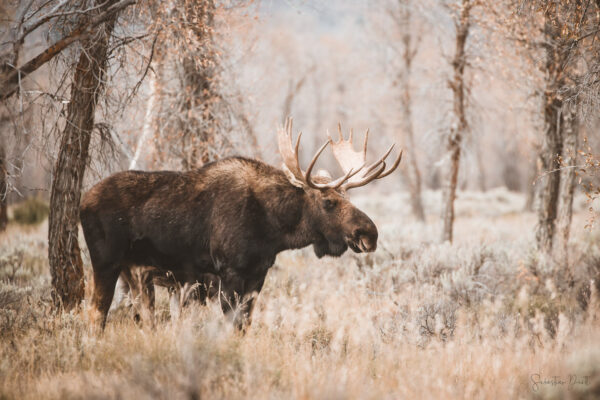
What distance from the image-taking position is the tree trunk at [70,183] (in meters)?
4.93

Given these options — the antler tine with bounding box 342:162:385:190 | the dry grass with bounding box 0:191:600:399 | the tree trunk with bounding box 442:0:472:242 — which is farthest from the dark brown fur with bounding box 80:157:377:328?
the tree trunk with bounding box 442:0:472:242

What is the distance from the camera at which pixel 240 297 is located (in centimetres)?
471

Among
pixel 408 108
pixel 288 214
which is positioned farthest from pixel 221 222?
pixel 408 108

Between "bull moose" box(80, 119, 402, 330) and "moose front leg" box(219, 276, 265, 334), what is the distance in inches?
0.4

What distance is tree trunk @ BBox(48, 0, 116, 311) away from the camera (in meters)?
4.93

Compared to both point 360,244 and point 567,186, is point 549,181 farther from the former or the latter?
point 360,244

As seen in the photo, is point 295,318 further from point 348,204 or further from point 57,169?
point 57,169

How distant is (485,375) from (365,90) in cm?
1627

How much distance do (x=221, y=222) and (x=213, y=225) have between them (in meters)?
0.11

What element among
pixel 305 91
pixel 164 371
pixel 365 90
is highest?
pixel 305 91

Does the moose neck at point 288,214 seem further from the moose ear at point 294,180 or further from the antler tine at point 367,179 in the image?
the antler tine at point 367,179

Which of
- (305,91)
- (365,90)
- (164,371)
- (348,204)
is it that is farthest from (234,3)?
(305,91)

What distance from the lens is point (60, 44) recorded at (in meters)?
4.34

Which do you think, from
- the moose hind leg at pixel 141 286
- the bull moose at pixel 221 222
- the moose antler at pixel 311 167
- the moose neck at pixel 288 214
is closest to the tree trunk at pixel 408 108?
the moose antler at pixel 311 167
